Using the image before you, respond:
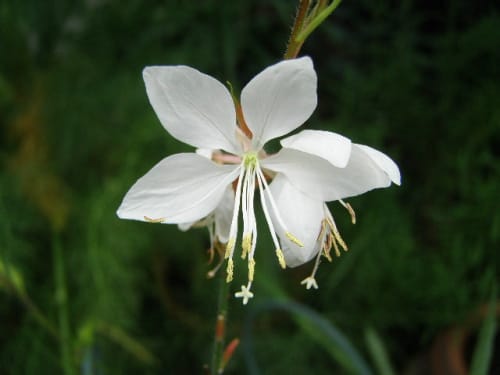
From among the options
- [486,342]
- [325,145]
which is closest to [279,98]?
[325,145]

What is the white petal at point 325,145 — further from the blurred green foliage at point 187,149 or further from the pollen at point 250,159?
the blurred green foliage at point 187,149

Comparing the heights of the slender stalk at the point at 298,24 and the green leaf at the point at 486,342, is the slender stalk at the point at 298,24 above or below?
above

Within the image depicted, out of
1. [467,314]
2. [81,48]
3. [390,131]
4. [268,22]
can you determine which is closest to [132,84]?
[81,48]

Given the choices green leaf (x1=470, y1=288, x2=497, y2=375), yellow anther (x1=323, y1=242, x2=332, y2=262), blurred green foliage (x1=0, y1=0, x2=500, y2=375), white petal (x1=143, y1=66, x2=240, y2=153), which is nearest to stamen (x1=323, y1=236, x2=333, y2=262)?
yellow anther (x1=323, y1=242, x2=332, y2=262)

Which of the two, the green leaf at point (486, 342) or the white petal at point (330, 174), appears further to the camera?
the green leaf at point (486, 342)

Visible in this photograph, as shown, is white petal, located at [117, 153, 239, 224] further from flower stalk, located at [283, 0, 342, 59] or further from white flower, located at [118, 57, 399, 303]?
flower stalk, located at [283, 0, 342, 59]

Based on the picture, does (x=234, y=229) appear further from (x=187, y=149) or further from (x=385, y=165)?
(x=187, y=149)

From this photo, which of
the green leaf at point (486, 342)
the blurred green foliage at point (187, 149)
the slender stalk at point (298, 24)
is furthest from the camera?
the blurred green foliage at point (187, 149)

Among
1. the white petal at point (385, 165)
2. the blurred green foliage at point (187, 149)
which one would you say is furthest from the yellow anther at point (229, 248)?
the blurred green foliage at point (187, 149)
